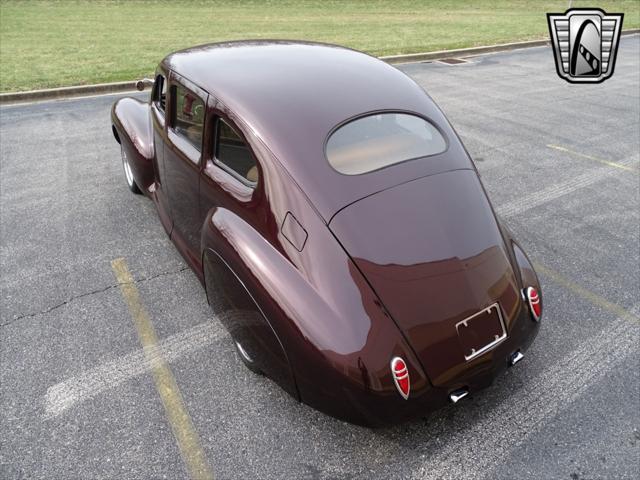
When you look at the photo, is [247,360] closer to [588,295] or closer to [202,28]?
[588,295]

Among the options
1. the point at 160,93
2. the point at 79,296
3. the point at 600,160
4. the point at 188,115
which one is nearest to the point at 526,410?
the point at 188,115

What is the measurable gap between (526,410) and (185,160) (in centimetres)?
281

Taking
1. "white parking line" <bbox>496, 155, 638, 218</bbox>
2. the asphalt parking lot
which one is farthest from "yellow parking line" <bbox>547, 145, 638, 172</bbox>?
the asphalt parking lot

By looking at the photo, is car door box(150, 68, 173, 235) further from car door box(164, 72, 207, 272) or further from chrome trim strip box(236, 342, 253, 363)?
chrome trim strip box(236, 342, 253, 363)

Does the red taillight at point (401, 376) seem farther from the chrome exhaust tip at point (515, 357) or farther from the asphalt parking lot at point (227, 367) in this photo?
the chrome exhaust tip at point (515, 357)

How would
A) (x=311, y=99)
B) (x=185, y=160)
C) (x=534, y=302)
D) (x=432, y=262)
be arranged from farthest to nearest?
(x=185, y=160) < (x=311, y=99) < (x=534, y=302) < (x=432, y=262)

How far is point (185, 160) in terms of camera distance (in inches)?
137

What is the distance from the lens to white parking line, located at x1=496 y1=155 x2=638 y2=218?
5.13m

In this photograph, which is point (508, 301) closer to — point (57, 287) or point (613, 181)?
point (57, 287)

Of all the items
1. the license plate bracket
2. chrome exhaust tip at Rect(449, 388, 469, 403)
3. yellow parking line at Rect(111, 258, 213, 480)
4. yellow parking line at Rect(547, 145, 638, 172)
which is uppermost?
yellow parking line at Rect(547, 145, 638, 172)

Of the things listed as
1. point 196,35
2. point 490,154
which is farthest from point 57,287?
point 196,35

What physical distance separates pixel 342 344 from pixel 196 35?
559 inches

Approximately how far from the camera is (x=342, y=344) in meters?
2.31

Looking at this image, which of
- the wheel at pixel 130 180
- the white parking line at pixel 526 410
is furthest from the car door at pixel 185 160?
the white parking line at pixel 526 410
